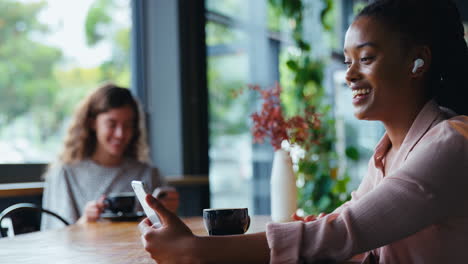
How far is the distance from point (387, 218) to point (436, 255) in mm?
182

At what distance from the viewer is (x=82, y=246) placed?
1498mm

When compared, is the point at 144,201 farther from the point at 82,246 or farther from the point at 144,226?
the point at 82,246

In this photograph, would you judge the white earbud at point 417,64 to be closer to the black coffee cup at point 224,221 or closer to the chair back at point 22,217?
the black coffee cup at point 224,221

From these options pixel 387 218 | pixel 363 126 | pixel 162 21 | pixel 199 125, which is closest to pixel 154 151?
pixel 199 125

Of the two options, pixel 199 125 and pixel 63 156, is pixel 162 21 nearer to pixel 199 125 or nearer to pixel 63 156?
pixel 199 125

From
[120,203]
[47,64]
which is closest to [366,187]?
[120,203]

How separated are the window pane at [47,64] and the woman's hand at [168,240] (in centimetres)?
205

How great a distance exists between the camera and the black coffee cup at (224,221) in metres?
1.25

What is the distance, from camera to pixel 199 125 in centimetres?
407

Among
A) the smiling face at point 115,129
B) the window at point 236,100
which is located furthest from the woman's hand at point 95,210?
the window at point 236,100

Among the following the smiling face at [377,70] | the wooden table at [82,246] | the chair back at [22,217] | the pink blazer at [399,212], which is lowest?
the chair back at [22,217]

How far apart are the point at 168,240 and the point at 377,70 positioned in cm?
56

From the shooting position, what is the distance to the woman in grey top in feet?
9.16

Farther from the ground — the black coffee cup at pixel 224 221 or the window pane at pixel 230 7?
the window pane at pixel 230 7
